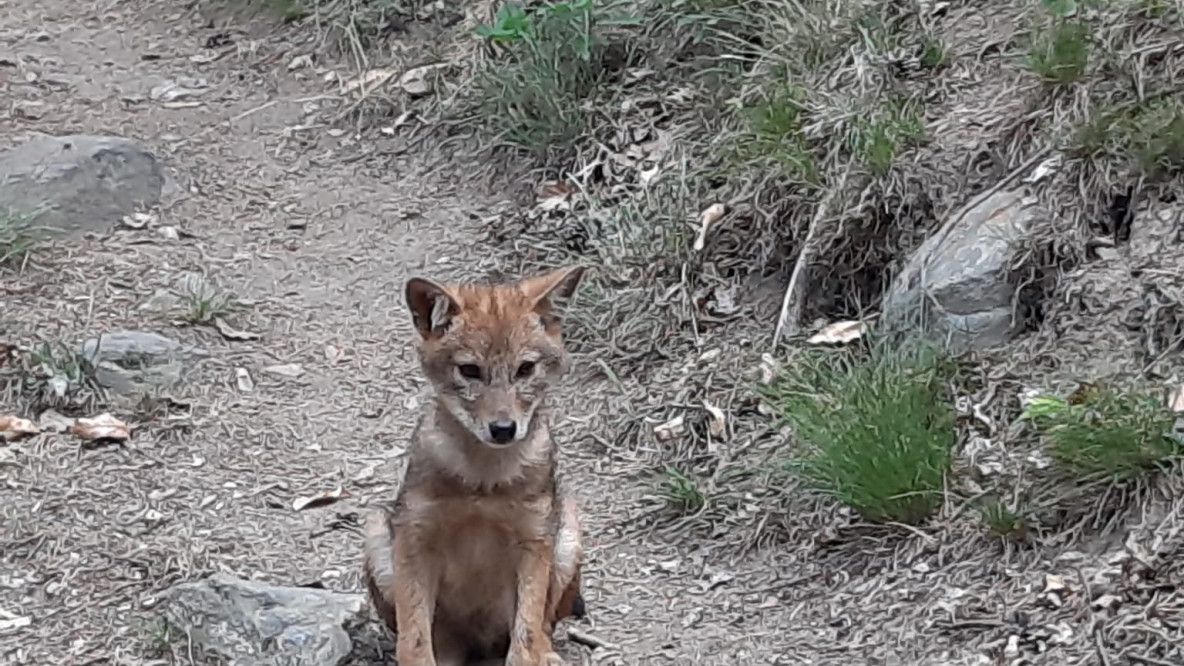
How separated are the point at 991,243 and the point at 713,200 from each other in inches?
59.2

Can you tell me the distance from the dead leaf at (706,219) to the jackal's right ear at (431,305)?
7.76ft

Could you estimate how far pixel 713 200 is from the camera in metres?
7.12

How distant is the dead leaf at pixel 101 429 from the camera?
20.7ft

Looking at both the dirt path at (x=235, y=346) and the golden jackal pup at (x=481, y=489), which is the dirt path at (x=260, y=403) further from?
the golden jackal pup at (x=481, y=489)

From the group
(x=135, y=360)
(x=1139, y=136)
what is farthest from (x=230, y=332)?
(x=1139, y=136)

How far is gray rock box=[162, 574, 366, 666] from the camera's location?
473cm

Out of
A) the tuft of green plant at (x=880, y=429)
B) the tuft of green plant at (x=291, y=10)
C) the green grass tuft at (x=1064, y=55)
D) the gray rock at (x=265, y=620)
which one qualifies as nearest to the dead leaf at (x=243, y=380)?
the gray rock at (x=265, y=620)

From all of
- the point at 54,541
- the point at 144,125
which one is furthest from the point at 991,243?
the point at 144,125

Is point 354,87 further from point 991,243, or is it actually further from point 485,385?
point 485,385

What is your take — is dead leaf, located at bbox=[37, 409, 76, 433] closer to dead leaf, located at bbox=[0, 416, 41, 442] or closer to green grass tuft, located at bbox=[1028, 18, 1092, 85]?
dead leaf, located at bbox=[0, 416, 41, 442]

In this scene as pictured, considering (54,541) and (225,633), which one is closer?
(225,633)

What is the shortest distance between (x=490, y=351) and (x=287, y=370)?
2.62 m

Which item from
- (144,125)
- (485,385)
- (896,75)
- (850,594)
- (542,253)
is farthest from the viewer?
(144,125)

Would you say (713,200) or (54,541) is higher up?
(713,200)
